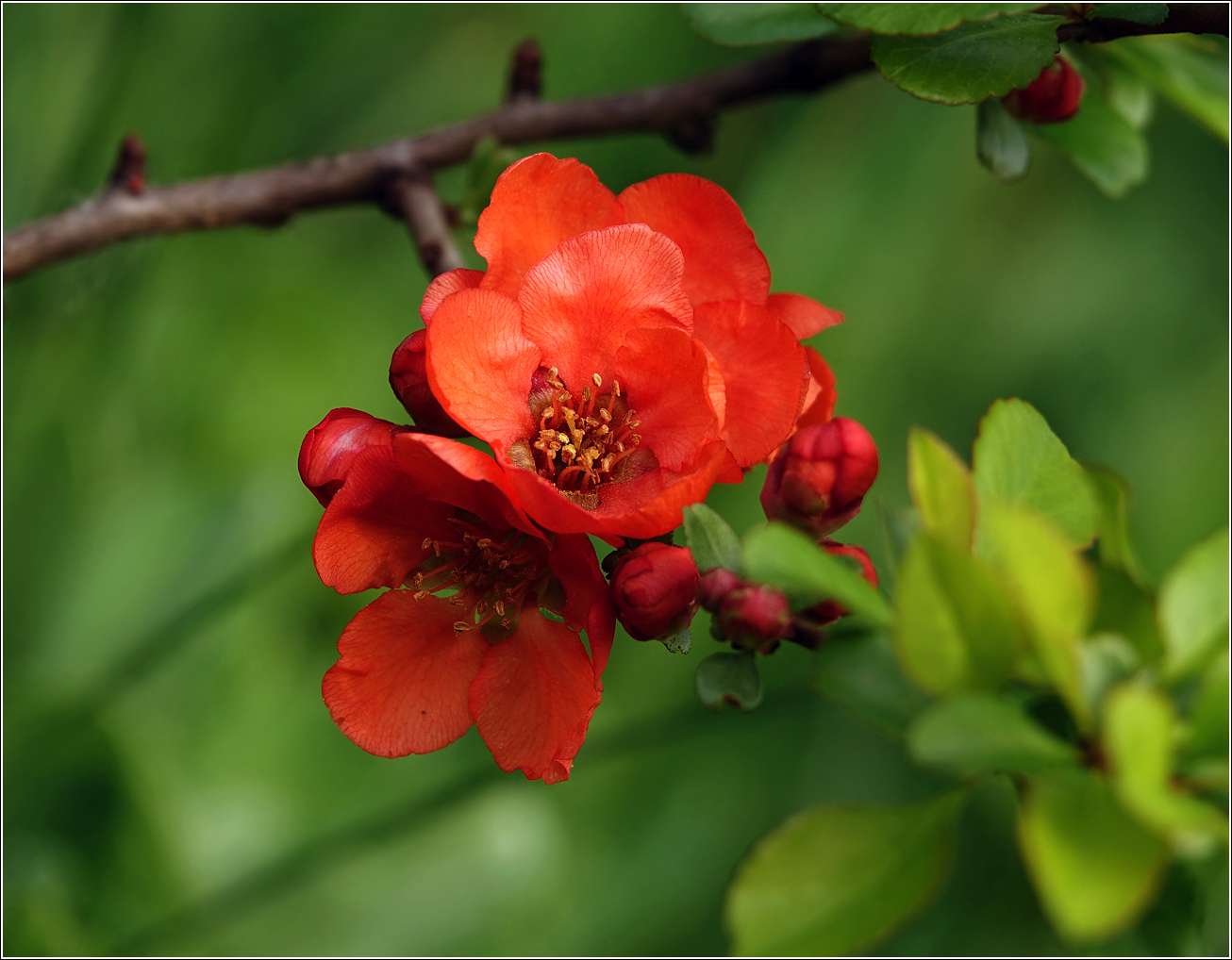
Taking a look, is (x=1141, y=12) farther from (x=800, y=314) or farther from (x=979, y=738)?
(x=979, y=738)

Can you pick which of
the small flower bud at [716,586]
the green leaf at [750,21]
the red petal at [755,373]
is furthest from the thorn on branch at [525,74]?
the small flower bud at [716,586]

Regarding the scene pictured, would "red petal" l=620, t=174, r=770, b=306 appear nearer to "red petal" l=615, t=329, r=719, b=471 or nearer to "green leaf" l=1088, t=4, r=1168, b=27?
"red petal" l=615, t=329, r=719, b=471

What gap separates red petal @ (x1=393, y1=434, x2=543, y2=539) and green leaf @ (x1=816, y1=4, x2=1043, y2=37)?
8.6 inches

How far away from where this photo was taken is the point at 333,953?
90 cm

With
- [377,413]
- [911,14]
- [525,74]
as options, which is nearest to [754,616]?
[911,14]

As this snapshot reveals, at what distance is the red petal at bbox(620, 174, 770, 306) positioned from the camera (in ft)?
1.36

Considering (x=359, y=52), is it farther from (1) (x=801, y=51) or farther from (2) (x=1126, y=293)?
(2) (x=1126, y=293)

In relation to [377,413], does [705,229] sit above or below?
above

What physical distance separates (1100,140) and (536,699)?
0.42 m

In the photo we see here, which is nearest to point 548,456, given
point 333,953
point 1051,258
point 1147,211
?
point 333,953

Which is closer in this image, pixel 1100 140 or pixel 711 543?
pixel 711 543

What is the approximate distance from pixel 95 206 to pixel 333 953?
0.66 metres

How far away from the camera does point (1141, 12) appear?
0.40m

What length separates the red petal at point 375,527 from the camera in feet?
1.21
